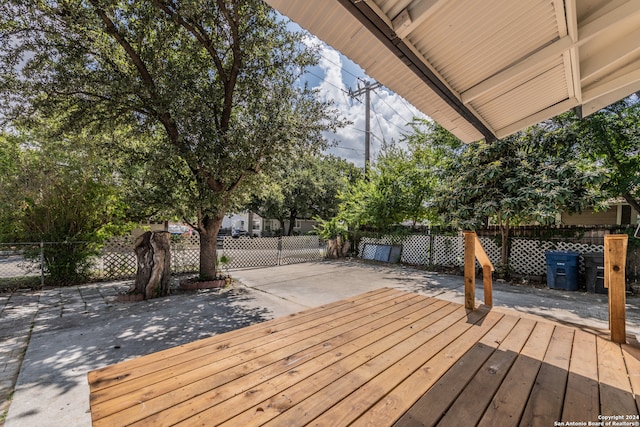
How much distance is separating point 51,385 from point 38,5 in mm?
5779

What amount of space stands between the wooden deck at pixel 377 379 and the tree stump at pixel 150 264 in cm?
373

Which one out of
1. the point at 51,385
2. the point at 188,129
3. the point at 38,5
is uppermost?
the point at 38,5

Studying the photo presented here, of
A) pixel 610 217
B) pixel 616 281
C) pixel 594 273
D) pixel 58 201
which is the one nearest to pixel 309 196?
pixel 58 201

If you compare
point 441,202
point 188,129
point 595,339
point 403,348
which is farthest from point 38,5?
point 441,202

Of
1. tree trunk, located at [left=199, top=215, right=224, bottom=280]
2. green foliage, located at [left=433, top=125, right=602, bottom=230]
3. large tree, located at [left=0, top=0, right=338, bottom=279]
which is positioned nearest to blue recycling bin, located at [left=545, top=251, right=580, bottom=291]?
green foliage, located at [left=433, top=125, right=602, bottom=230]

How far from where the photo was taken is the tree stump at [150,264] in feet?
17.2

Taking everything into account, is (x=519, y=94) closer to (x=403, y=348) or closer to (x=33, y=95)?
(x=403, y=348)

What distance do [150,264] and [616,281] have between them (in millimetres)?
6414

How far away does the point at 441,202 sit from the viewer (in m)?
8.09

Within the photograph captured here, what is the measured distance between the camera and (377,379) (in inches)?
67.6

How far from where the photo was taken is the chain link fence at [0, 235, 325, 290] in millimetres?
5945

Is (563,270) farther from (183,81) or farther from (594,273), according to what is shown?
(183,81)

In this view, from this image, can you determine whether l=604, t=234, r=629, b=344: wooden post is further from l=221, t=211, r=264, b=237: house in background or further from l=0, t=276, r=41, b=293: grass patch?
l=221, t=211, r=264, b=237: house in background

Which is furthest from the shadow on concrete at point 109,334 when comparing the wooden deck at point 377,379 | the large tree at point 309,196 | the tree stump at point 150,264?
the large tree at point 309,196
